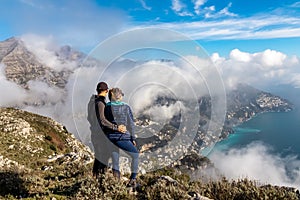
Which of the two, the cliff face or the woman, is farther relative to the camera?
the cliff face

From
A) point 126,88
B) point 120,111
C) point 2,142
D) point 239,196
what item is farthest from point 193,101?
point 2,142

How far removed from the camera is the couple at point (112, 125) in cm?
760

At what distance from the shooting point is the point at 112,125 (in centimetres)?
750

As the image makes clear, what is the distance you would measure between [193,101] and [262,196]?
13.3 ft

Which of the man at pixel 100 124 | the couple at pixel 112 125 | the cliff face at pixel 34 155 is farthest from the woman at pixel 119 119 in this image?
the cliff face at pixel 34 155

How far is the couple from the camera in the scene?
24.9ft

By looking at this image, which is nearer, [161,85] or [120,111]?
[120,111]

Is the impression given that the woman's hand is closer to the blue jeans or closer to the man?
the man

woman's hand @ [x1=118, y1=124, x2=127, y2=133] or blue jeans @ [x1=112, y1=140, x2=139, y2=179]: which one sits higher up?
woman's hand @ [x1=118, y1=124, x2=127, y2=133]

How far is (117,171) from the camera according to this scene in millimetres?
8016

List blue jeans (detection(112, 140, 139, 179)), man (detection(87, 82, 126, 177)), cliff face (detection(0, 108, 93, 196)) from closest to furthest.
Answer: man (detection(87, 82, 126, 177)), blue jeans (detection(112, 140, 139, 179)), cliff face (detection(0, 108, 93, 196))

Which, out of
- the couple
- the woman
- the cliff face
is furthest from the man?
the cliff face

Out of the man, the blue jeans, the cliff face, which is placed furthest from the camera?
the cliff face

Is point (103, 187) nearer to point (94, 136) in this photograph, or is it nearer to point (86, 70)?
point (94, 136)
